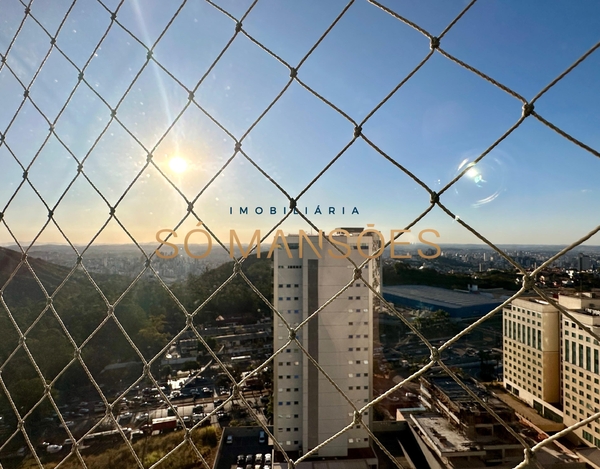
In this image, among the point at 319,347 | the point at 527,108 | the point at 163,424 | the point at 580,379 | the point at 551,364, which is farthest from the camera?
the point at 163,424

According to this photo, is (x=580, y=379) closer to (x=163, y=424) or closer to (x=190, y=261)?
(x=190, y=261)

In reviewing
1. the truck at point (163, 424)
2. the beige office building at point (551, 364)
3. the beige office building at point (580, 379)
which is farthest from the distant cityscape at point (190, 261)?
the truck at point (163, 424)

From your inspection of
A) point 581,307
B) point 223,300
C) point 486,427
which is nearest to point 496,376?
point 486,427

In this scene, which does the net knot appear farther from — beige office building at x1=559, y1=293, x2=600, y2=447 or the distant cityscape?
beige office building at x1=559, y1=293, x2=600, y2=447

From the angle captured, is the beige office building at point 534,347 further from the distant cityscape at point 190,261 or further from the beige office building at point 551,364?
the distant cityscape at point 190,261

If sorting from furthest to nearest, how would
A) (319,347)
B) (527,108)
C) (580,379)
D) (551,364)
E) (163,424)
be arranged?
(163,424) < (319,347) < (551,364) < (580,379) < (527,108)

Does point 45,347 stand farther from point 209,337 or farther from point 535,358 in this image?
point 535,358

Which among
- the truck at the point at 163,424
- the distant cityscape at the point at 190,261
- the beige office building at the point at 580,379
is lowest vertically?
the truck at the point at 163,424

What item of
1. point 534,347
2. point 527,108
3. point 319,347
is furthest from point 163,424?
point 527,108
